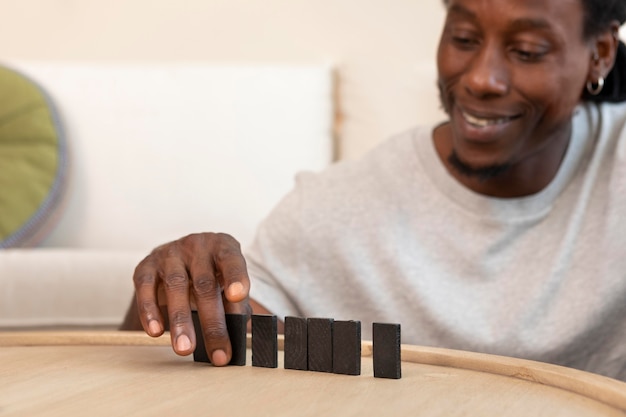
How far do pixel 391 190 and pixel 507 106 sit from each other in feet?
0.72

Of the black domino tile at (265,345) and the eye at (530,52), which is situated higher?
the eye at (530,52)

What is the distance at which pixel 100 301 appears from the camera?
1.98 meters

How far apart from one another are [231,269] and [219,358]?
10 cm

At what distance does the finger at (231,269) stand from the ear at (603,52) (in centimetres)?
77

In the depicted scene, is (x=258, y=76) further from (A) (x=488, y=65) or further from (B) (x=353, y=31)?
(A) (x=488, y=65)

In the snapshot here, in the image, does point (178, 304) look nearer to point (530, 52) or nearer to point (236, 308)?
point (236, 308)

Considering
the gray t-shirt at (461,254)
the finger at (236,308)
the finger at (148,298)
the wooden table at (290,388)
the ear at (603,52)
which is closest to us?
the wooden table at (290,388)

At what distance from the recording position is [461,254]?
1.44m

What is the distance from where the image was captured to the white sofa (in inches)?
93.0

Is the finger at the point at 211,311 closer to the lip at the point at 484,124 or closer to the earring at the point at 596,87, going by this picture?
the lip at the point at 484,124

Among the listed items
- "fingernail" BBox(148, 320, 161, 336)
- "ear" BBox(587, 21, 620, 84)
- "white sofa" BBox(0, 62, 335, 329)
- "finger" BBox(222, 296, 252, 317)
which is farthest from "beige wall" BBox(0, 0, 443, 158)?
"fingernail" BBox(148, 320, 161, 336)

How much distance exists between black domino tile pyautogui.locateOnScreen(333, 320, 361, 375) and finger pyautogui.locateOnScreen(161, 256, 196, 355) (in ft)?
0.45

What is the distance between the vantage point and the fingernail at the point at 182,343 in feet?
2.87

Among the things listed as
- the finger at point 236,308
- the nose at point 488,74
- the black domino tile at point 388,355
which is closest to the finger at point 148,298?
the finger at point 236,308
